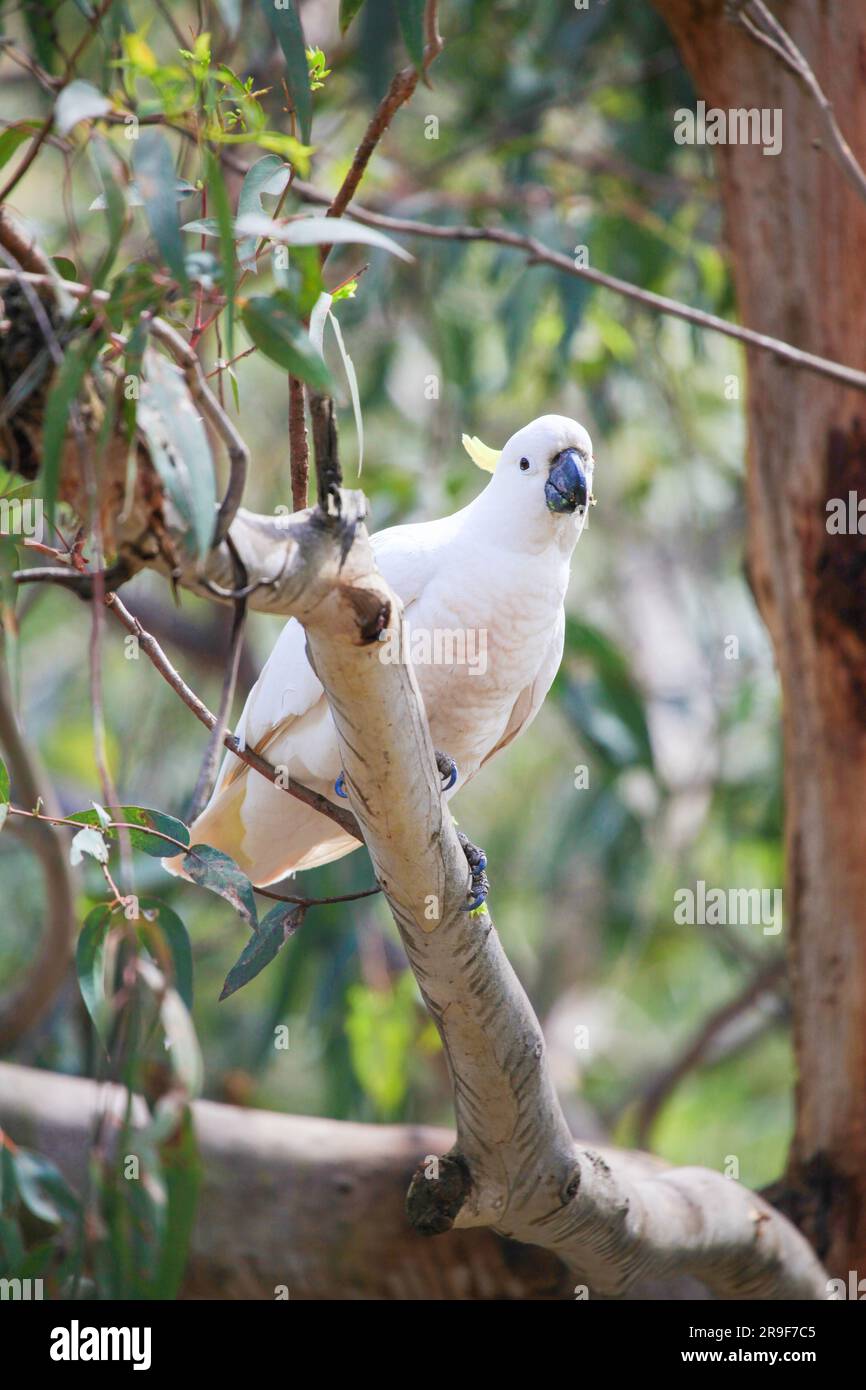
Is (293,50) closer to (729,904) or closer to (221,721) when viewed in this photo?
(221,721)

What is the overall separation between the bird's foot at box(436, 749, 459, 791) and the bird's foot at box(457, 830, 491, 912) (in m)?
0.16

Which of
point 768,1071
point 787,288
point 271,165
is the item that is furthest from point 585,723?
point 768,1071

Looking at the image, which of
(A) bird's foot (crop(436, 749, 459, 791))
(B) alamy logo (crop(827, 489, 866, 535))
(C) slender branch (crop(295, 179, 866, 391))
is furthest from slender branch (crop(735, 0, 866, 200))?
(A) bird's foot (crop(436, 749, 459, 791))

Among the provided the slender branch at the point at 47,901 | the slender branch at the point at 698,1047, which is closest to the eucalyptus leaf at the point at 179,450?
the slender branch at the point at 47,901

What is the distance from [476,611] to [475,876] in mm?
331

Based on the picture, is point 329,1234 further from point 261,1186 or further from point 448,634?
point 448,634

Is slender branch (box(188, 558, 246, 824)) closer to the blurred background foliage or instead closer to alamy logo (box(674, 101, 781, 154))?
the blurred background foliage

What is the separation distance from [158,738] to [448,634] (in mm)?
2104

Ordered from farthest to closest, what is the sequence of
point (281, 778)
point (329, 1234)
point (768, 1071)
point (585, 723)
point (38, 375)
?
1. point (768, 1071)
2. point (585, 723)
3. point (329, 1234)
4. point (281, 778)
5. point (38, 375)

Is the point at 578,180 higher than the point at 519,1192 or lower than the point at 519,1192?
higher

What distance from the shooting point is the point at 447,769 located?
154 centimetres

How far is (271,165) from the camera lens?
96cm

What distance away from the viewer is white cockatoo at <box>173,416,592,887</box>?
1.49 m

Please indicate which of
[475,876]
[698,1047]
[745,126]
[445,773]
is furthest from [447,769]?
[698,1047]
